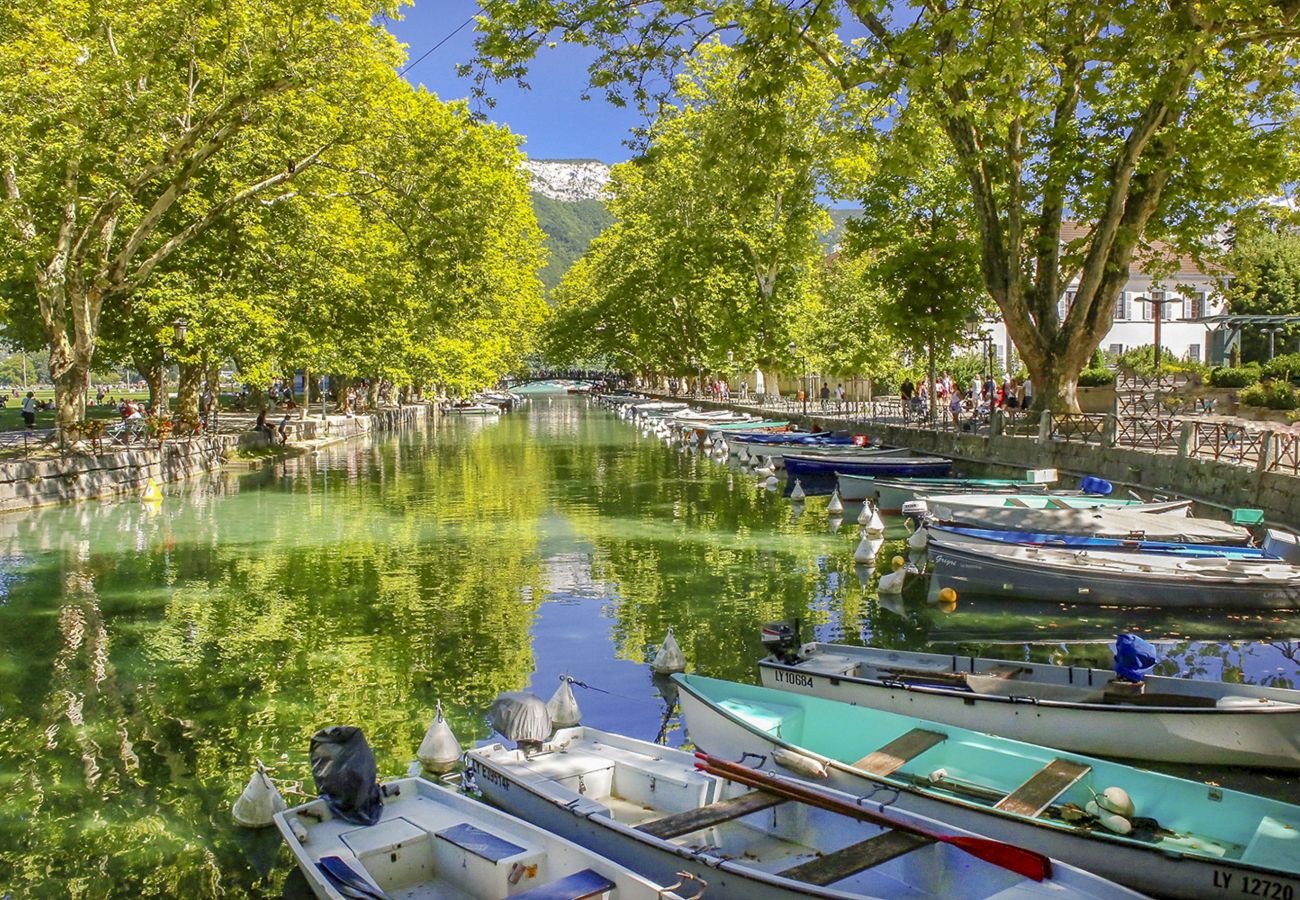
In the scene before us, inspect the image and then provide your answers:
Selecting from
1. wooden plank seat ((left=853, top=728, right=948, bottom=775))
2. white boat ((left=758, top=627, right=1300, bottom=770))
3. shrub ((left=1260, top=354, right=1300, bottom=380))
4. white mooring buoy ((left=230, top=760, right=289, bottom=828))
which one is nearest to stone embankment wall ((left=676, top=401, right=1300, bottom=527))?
white boat ((left=758, top=627, right=1300, bottom=770))

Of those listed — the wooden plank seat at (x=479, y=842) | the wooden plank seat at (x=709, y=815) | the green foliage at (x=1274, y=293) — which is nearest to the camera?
the wooden plank seat at (x=479, y=842)

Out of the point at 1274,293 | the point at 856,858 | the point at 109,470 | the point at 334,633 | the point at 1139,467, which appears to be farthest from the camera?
the point at 1274,293

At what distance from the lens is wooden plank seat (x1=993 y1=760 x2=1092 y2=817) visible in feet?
23.3

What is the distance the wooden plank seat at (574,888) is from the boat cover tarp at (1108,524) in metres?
14.2

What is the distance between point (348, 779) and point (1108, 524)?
48.9 ft

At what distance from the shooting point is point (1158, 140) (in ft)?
77.9

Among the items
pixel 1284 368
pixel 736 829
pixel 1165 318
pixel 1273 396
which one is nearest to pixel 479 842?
pixel 736 829

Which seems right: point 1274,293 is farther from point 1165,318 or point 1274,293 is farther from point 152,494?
point 152,494

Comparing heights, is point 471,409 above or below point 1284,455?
above

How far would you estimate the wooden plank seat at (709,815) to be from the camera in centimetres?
678

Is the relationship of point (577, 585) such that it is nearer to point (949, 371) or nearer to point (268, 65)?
point (268, 65)

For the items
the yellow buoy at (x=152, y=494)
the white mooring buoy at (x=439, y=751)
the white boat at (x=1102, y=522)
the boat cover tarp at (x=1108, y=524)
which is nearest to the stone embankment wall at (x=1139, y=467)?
the white boat at (x=1102, y=522)

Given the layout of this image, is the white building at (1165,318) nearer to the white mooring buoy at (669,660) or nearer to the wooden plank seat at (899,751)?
the white mooring buoy at (669,660)

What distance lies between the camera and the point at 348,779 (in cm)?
750
